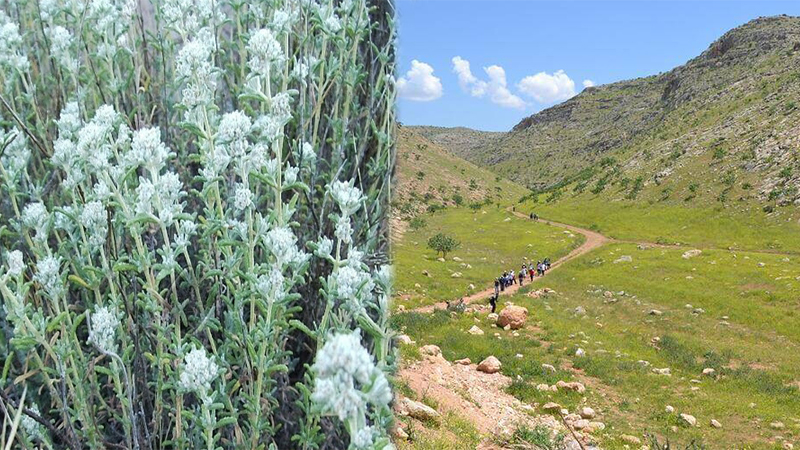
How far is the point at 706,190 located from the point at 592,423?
40173mm

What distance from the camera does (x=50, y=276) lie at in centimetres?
151

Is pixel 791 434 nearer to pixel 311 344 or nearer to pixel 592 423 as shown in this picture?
pixel 592 423

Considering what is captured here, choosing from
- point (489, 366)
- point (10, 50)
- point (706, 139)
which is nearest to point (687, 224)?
point (706, 139)

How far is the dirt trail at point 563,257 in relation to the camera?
908 inches

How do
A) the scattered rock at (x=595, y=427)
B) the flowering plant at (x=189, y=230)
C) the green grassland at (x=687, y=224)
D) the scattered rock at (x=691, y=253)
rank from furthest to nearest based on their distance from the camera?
1. the green grassland at (x=687, y=224)
2. the scattered rock at (x=691, y=253)
3. the scattered rock at (x=595, y=427)
4. the flowering plant at (x=189, y=230)

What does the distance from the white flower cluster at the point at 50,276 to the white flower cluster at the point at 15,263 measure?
0.13 feet

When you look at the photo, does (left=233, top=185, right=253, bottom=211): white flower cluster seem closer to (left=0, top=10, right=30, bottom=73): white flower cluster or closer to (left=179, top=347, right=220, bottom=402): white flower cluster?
(left=179, top=347, right=220, bottom=402): white flower cluster

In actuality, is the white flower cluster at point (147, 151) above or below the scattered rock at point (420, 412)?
above

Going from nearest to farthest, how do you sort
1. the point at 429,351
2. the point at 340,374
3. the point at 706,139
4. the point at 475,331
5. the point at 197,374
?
the point at 340,374
the point at 197,374
the point at 429,351
the point at 475,331
the point at 706,139

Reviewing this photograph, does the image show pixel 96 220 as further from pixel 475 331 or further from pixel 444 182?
pixel 444 182

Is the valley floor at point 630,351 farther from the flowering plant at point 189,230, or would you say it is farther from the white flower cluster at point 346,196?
the white flower cluster at point 346,196

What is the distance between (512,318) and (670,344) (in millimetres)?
5416

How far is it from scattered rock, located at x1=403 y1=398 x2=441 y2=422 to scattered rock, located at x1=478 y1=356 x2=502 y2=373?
7.17 m

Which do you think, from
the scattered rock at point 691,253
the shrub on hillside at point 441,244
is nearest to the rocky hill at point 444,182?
the shrub on hillside at point 441,244
